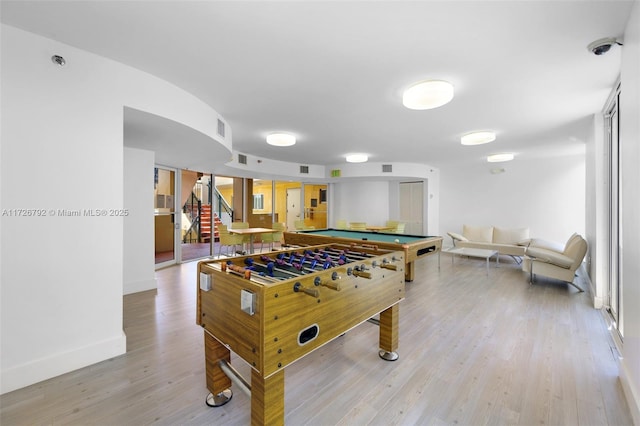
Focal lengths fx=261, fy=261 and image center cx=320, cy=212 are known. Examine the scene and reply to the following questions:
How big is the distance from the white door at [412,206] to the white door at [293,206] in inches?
140

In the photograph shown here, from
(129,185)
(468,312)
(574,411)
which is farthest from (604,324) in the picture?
(129,185)

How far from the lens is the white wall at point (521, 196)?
6.53m

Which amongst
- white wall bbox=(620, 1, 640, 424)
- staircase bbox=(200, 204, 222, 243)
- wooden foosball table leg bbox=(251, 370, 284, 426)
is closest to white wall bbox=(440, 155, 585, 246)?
white wall bbox=(620, 1, 640, 424)

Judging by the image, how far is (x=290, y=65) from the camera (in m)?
2.43

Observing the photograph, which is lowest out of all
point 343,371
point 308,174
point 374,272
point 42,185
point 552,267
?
point 343,371

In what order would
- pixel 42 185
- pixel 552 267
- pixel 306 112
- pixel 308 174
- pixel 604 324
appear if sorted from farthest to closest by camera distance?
1. pixel 308 174
2. pixel 552 267
3. pixel 306 112
4. pixel 604 324
5. pixel 42 185

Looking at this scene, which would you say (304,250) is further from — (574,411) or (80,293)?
(574,411)

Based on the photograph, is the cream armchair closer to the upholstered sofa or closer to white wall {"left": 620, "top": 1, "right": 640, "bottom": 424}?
the upholstered sofa

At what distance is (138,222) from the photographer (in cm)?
401

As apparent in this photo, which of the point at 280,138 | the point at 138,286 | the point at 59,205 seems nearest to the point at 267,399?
the point at 59,205

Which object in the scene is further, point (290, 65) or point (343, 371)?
point (290, 65)

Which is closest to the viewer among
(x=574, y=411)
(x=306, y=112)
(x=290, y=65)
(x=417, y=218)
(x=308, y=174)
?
(x=574, y=411)

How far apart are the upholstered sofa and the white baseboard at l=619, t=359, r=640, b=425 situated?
4541mm

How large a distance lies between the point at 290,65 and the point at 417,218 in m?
7.07
